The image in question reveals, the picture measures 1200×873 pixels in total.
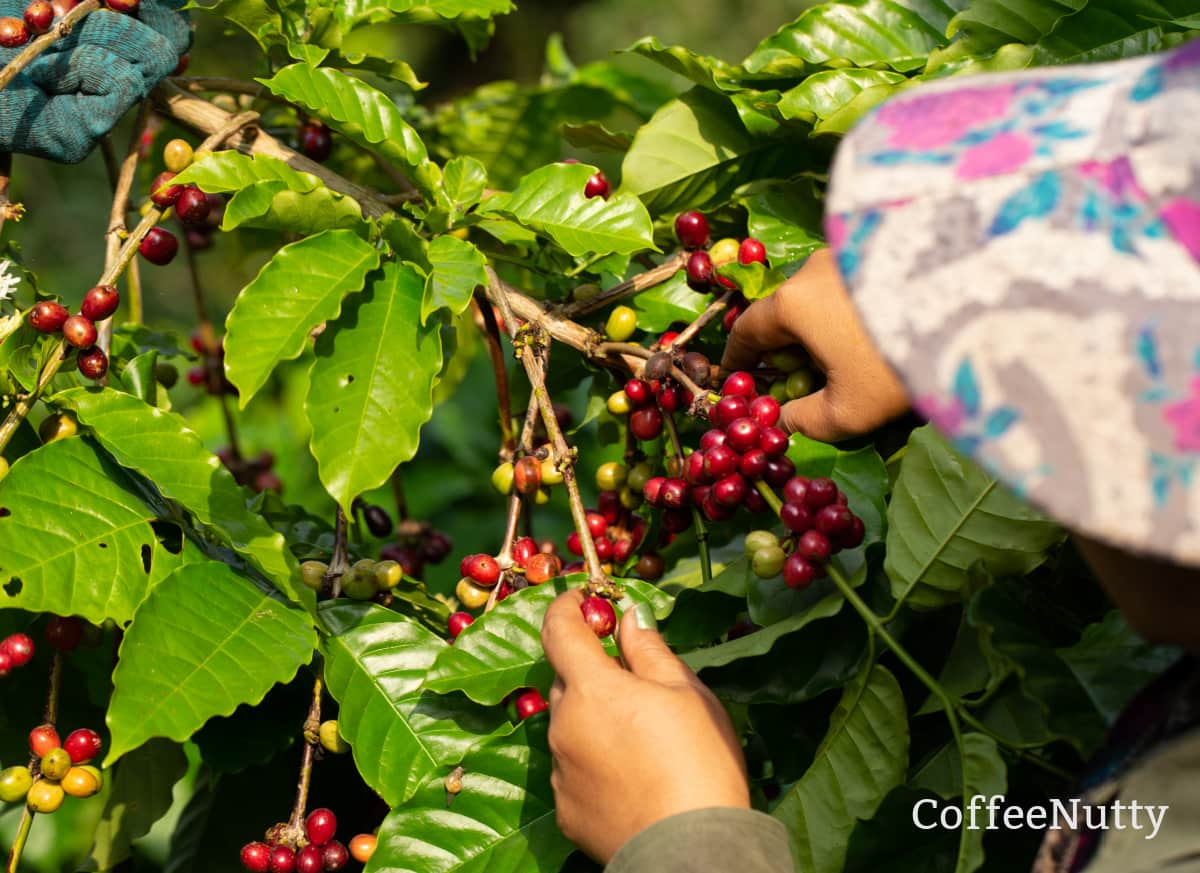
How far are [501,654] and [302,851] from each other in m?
0.28

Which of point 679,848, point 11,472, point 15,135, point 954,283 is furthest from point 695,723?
point 15,135

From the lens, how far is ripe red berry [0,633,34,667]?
1190 millimetres

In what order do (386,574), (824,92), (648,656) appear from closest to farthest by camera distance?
1. (648,656)
2. (386,574)
3. (824,92)

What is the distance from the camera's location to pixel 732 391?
3.81ft

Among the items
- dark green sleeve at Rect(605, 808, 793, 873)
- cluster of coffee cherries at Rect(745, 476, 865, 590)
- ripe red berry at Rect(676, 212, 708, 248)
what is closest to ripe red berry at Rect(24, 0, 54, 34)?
ripe red berry at Rect(676, 212, 708, 248)

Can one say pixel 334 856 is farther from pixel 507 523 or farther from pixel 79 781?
pixel 507 523

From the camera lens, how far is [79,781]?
1132mm

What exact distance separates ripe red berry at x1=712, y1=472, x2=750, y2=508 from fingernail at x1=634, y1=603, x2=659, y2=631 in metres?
0.13

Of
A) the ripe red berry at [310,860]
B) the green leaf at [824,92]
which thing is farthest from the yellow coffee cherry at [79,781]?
the green leaf at [824,92]

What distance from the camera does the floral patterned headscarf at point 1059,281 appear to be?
0.60m

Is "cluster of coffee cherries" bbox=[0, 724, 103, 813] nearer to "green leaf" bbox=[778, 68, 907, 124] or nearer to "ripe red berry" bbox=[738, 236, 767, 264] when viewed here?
"ripe red berry" bbox=[738, 236, 767, 264]

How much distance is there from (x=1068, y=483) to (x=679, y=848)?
433 millimetres

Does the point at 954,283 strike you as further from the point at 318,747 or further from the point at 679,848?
the point at 318,747

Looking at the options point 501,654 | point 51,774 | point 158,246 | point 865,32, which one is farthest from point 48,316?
point 865,32
